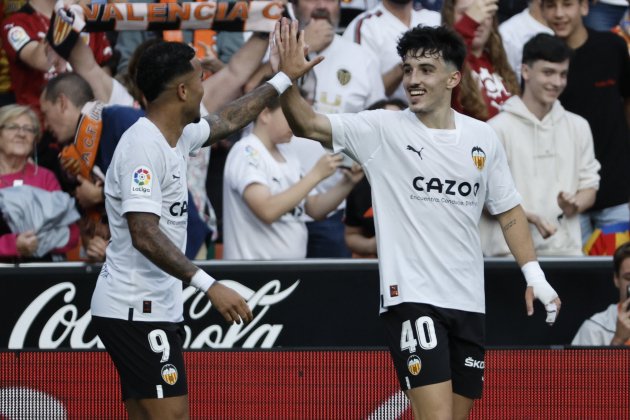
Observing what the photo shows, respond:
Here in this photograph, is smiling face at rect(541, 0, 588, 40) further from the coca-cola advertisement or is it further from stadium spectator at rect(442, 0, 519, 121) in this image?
the coca-cola advertisement

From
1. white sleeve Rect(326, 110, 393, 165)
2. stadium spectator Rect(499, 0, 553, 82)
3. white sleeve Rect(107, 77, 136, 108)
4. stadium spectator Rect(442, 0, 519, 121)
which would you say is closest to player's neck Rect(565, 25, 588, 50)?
stadium spectator Rect(499, 0, 553, 82)

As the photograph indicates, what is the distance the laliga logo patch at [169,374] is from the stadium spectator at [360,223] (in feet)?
10.4

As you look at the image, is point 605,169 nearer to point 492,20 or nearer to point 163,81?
point 492,20

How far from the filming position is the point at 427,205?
654 centimetres

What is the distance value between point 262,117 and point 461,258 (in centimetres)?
277

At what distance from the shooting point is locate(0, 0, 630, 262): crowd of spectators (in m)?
8.70

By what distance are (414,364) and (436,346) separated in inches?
5.5

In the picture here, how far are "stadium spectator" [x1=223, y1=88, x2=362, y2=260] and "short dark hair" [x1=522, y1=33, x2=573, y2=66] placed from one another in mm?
1500

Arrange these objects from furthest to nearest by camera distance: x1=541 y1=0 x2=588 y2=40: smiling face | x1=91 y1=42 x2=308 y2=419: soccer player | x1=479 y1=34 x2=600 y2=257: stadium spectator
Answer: x1=541 y1=0 x2=588 y2=40: smiling face → x1=479 y1=34 x2=600 y2=257: stadium spectator → x1=91 y1=42 x2=308 y2=419: soccer player

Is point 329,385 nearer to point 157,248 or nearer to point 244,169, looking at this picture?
point 157,248

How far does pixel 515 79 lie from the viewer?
9758 millimetres

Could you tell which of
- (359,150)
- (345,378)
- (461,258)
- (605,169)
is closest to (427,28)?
(359,150)

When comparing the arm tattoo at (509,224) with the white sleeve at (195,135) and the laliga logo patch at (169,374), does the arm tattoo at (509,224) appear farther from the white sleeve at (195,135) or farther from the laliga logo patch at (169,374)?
the laliga logo patch at (169,374)

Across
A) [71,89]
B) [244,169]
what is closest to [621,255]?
[244,169]
